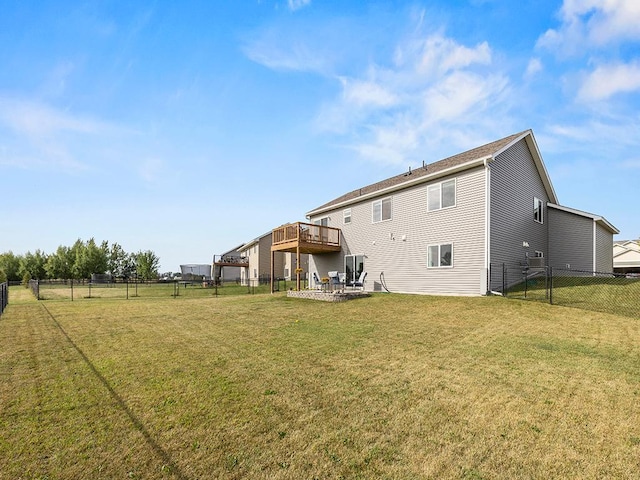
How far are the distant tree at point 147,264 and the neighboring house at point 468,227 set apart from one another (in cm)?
3683

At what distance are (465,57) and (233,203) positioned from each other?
49.4 ft

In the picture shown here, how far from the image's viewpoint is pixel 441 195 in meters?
15.2

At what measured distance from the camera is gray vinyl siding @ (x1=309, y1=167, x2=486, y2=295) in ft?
45.1

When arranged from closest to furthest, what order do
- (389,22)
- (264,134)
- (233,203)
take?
(389,22)
(264,134)
(233,203)

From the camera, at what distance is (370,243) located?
1864 centimetres

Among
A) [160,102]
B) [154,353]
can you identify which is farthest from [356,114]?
[154,353]

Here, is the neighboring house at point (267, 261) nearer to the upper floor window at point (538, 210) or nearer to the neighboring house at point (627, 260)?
the upper floor window at point (538, 210)

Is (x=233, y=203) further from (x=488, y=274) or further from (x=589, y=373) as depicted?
(x=589, y=373)

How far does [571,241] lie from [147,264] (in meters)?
50.0

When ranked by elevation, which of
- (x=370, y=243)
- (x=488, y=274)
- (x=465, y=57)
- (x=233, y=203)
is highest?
(x=465, y=57)

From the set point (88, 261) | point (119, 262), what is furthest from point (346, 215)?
point (119, 262)

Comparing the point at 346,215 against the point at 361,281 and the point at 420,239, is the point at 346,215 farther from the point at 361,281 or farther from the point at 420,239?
the point at 420,239

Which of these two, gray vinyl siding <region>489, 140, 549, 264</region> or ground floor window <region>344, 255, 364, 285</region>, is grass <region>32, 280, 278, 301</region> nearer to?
ground floor window <region>344, 255, 364, 285</region>

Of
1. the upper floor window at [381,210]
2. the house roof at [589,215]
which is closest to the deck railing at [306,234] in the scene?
the upper floor window at [381,210]
